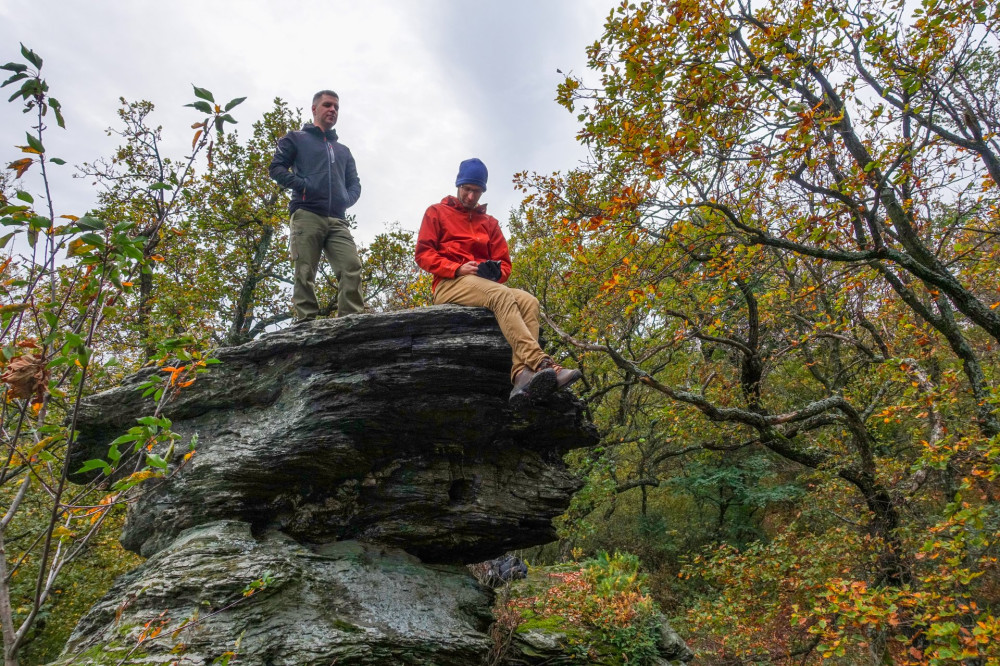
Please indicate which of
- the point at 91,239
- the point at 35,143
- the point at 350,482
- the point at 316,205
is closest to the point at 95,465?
the point at 91,239

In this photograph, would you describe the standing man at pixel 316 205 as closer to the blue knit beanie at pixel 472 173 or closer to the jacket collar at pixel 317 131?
the jacket collar at pixel 317 131

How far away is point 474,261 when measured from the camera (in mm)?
6098

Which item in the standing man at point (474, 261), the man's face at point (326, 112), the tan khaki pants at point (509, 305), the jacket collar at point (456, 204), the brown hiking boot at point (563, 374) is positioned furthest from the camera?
the man's face at point (326, 112)

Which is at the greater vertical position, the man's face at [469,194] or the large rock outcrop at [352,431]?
the man's face at [469,194]

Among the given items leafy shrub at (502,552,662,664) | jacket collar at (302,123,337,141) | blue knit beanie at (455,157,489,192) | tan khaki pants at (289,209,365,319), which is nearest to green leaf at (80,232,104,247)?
tan khaki pants at (289,209,365,319)

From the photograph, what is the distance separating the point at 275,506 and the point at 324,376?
4.67ft

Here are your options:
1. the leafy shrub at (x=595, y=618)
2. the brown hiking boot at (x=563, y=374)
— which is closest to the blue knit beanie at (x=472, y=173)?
the brown hiking boot at (x=563, y=374)

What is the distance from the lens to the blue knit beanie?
20.0 feet

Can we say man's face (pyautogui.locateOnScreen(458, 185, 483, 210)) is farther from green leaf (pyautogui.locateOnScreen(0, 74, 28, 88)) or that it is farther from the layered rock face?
green leaf (pyautogui.locateOnScreen(0, 74, 28, 88))

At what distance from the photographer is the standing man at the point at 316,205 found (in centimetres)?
629

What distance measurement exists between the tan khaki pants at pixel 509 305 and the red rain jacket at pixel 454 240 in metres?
0.17

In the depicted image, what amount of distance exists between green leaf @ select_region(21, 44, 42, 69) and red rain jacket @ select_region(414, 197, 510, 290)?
3685 millimetres

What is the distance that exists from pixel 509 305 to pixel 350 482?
2.65m

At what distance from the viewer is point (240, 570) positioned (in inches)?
194
